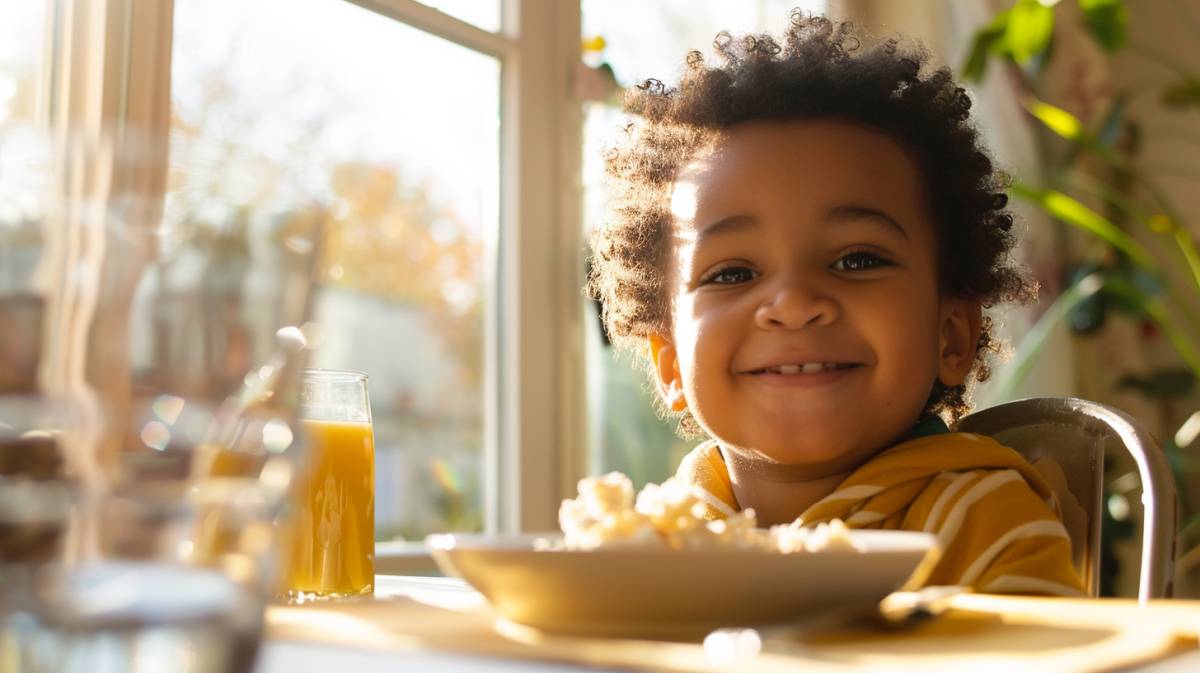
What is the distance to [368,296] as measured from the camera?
1940 millimetres

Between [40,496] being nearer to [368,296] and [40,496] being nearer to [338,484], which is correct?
[338,484]

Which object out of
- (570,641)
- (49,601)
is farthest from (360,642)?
(49,601)

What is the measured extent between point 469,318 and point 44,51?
34.9 inches

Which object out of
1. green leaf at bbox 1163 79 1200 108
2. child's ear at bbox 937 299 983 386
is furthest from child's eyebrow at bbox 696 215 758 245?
green leaf at bbox 1163 79 1200 108

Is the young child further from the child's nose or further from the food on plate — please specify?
the food on plate

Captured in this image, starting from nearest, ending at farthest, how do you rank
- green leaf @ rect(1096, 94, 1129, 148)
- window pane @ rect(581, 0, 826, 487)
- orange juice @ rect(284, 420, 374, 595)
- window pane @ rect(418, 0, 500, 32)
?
orange juice @ rect(284, 420, 374, 595) < window pane @ rect(418, 0, 500, 32) < window pane @ rect(581, 0, 826, 487) < green leaf @ rect(1096, 94, 1129, 148)

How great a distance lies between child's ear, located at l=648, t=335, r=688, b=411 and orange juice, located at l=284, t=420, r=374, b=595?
623 mm

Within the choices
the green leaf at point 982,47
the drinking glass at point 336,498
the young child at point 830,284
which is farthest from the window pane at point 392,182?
the green leaf at point 982,47

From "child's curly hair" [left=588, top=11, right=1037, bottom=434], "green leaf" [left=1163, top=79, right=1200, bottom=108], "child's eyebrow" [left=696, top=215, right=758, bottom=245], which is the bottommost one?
"child's eyebrow" [left=696, top=215, right=758, bottom=245]

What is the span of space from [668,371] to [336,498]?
685mm

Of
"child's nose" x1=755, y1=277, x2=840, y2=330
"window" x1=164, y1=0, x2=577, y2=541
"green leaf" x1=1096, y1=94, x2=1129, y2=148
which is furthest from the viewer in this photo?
"green leaf" x1=1096, y1=94, x2=1129, y2=148

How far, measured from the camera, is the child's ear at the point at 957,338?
1.27 m

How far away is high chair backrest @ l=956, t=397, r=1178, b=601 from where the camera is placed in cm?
96

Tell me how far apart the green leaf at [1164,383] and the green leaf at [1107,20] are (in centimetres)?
85
